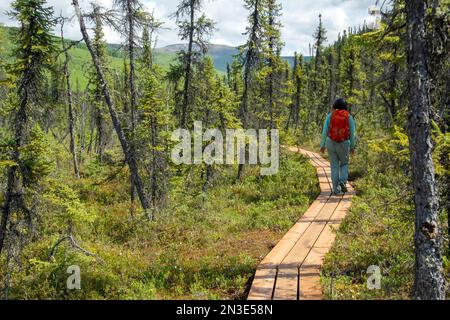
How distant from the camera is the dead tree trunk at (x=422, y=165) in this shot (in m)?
5.26

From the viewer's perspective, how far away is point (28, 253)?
11484mm

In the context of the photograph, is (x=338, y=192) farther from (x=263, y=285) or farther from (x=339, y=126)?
(x=263, y=285)

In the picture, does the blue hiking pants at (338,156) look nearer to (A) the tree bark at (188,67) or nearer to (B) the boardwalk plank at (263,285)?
(B) the boardwalk plank at (263,285)

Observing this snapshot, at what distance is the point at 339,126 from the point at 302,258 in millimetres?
4202

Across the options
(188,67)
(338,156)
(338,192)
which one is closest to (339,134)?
(338,156)

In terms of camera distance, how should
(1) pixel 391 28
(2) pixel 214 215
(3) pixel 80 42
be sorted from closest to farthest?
(1) pixel 391 28 → (3) pixel 80 42 → (2) pixel 214 215

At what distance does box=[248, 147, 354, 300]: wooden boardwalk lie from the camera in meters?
6.29

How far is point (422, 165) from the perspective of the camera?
17.4ft

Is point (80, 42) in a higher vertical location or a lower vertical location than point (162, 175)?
higher

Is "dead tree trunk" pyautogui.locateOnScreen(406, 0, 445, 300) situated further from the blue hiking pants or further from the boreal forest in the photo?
the blue hiking pants

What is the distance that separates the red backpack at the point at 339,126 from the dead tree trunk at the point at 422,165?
15.9ft

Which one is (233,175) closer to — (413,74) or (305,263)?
(305,263)

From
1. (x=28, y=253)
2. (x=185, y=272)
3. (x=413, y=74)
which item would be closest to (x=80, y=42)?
(x=28, y=253)
